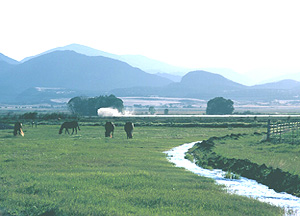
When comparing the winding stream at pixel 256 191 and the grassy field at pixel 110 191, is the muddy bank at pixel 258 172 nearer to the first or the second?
the winding stream at pixel 256 191

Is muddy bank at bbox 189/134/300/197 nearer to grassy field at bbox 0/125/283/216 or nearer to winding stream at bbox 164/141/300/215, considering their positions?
winding stream at bbox 164/141/300/215

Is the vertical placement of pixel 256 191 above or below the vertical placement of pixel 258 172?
below

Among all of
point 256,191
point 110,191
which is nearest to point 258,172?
point 256,191

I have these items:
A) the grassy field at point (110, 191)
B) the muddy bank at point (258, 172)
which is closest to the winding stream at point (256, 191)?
the muddy bank at point (258, 172)

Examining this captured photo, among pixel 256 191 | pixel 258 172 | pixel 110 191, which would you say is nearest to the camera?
pixel 110 191

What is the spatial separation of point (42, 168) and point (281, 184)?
13.6m

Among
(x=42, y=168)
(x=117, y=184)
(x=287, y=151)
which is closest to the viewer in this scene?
(x=117, y=184)

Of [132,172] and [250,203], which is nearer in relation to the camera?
[250,203]

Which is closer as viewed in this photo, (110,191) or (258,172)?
(110,191)

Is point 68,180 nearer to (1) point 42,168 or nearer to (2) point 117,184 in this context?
(2) point 117,184

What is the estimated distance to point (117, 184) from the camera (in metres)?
21.8

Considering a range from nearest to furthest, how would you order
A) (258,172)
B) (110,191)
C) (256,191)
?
(110,191)
(256,191)
(258,172)

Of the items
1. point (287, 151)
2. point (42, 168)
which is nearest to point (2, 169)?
point (42, 168)

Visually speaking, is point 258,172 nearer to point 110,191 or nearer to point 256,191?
point 256,191
